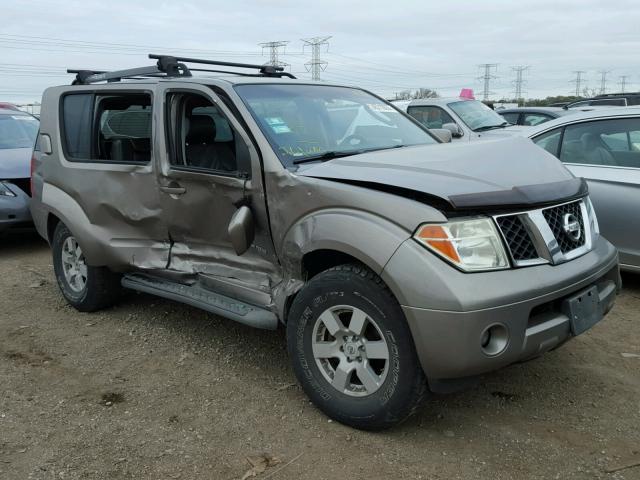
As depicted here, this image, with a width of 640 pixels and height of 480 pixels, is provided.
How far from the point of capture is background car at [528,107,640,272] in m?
4.95

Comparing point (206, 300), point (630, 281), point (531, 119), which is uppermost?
point (531, 119)

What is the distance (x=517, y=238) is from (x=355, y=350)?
95 cm

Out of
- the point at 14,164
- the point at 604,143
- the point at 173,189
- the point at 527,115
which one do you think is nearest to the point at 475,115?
the point at 527,115

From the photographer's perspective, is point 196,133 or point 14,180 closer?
point 196,133

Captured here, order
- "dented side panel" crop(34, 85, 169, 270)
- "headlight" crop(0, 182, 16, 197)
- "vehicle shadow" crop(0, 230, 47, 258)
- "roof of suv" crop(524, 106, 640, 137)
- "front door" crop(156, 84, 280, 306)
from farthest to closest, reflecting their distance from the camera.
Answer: "vehicle shadow" crop(0, 230, 47, 258), "headlight" crop(0, 182, 16, 197), "roof of suv" crop(524, 106, 640, 137), "dented side panel" crop(34, 85, 169, 270), "front door" crop(156, 84, 280, 306)

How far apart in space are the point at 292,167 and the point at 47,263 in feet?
14.8

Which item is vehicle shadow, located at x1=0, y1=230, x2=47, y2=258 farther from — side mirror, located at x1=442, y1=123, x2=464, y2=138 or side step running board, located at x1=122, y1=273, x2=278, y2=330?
side mirror, located at x1=442, y1=123, x2=464, y2=138

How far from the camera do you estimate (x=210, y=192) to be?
3.78 m

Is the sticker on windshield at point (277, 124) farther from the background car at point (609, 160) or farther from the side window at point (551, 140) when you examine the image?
the side window at point (551, 140)

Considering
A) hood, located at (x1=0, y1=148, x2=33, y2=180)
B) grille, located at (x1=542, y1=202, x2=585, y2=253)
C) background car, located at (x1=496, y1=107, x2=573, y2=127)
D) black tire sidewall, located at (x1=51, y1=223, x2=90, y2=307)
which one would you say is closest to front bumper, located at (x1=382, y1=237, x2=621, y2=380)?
grille, located at (x1=542, y1=202, x2=585, y2=253)

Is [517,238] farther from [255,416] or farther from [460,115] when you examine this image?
[460,115]

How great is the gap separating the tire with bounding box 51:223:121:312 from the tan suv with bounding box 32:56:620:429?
0.03 m

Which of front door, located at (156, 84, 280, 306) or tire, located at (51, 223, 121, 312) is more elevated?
front door, located at (156, 84, 280, 306)

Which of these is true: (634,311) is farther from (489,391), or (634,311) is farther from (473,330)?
(473,330)
